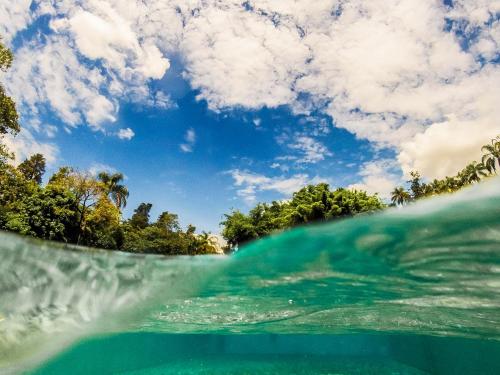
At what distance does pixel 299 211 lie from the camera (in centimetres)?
3394

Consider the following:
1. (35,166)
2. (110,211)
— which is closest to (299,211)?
(110,211)

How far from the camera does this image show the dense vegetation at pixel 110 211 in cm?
2127

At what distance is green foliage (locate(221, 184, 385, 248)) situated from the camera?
3266 centimetres

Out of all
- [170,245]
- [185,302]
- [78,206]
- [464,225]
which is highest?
[78,206]

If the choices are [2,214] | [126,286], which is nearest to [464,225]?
[126,286]

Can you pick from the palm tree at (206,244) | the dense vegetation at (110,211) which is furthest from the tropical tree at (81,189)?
the palm tree at (206,244)

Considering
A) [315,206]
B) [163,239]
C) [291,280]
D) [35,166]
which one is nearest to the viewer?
[291,280]

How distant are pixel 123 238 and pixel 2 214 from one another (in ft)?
64.2

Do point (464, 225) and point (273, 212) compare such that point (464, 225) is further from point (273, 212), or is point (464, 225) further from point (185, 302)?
point (273, 212)

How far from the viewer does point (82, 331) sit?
14.9 metres

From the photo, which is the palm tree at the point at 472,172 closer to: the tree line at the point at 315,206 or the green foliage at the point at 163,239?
the tree line at the point at 315,206

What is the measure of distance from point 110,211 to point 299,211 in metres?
21.2

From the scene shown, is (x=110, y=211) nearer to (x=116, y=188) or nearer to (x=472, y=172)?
(x=116, y=188)

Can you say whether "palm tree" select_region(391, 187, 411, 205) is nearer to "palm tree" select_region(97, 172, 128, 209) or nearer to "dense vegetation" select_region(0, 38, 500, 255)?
"dense vegetation" select_region(0, 38, 500, 255)
